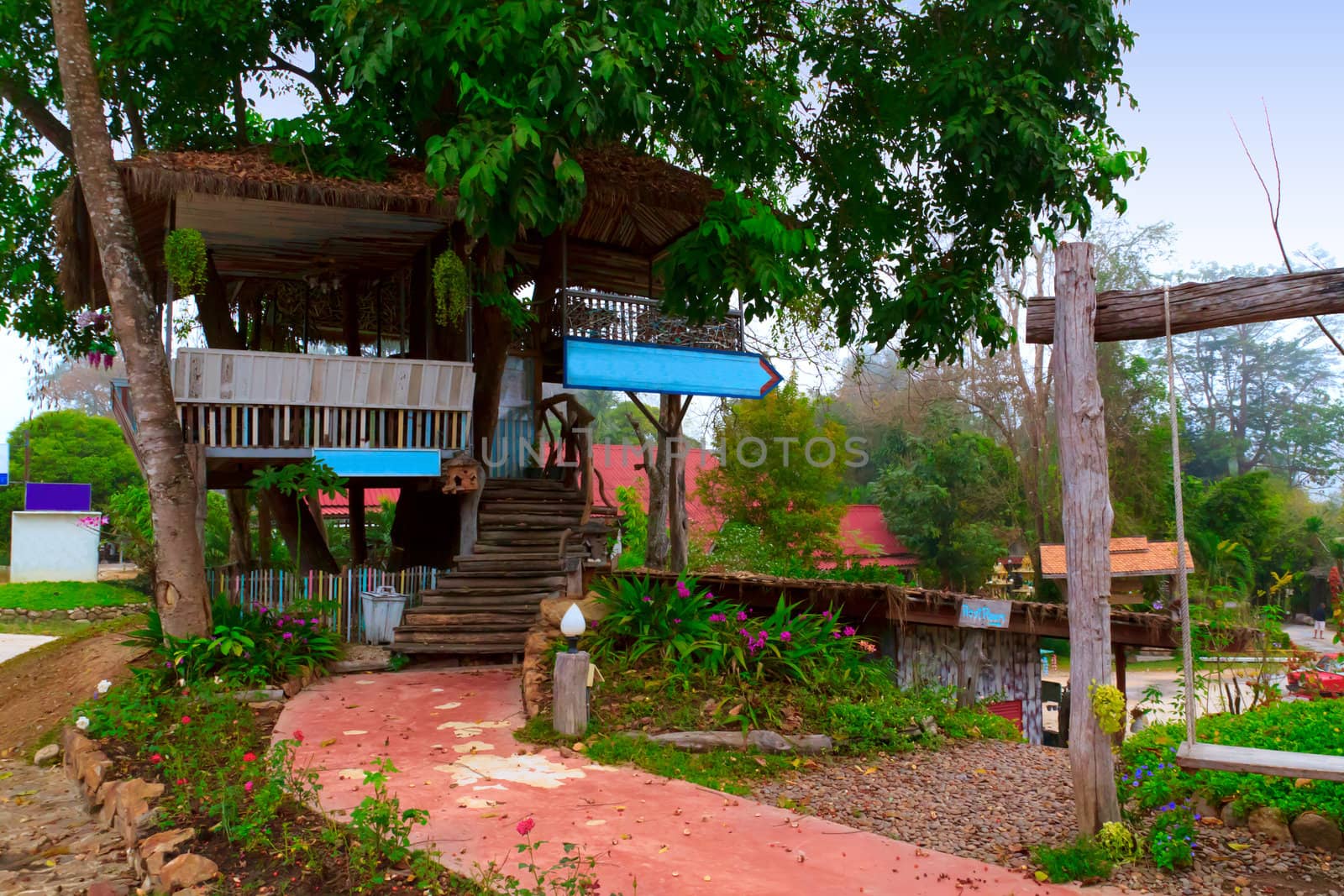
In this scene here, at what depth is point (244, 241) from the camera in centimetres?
1187

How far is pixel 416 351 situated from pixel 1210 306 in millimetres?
10889

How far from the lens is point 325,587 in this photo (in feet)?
35.8

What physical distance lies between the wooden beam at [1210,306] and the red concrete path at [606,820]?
2907 millimetres

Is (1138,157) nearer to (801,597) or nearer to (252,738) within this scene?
(801,597)

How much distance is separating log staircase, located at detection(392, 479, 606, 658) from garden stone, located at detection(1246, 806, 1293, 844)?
266 inches

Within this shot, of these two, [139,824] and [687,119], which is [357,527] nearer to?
[687,119]

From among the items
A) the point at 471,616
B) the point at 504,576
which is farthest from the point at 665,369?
the point at 471,616

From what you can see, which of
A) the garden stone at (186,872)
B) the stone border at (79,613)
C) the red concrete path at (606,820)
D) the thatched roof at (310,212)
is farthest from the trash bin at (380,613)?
the stone border at (79,613)

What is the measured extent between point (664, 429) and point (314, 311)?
237 inches

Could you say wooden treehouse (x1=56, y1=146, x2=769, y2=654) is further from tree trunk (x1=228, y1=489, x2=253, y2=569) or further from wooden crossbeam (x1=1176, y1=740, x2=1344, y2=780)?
wooden crossbeam (x1=1176, y1=740, x2=1344, y2=780)

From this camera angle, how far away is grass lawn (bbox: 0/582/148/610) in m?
20.8

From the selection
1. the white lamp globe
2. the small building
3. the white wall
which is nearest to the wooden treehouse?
the white lamp globe

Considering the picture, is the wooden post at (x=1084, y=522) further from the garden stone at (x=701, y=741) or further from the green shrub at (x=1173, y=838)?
the garden stone at (x=701, y=741)

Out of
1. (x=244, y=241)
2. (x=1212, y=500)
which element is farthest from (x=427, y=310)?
(x=1212, y=500)
